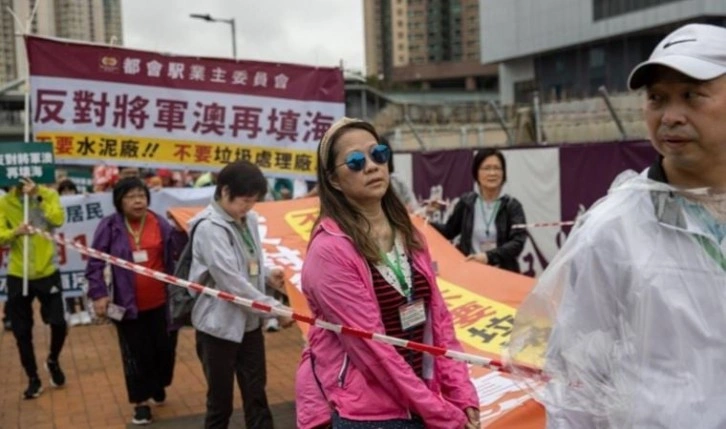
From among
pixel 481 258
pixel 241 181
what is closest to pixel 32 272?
pixel 241 181

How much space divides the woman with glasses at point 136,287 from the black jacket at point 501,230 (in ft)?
7.00

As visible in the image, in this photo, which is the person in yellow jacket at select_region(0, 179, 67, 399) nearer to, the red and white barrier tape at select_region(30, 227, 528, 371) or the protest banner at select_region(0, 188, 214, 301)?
the red and white barrier tape at select_region(30, 227, 528, 371)

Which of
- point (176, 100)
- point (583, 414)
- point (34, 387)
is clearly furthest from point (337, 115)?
point (583, 414)

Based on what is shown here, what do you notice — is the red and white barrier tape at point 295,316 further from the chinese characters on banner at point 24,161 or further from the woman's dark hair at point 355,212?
the chinese characters on banner at point 24,161

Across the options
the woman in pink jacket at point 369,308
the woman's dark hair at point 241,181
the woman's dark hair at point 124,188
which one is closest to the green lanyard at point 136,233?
the woman's dark hair at point 124,188

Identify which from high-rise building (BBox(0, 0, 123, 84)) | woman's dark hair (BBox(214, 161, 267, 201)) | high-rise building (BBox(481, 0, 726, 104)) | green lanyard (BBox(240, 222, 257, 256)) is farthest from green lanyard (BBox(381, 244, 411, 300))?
high-rise building (BBox(481, 0, 726, 104))

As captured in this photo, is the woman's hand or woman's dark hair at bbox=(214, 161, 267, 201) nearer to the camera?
woman's dark hair at bbox=(214, 161, 267, 201)

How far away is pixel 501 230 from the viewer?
241 inches

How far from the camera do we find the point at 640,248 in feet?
5.82

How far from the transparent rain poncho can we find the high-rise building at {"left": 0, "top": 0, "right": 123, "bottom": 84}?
682cm

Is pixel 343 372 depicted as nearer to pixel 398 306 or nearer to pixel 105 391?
pixel 398 306

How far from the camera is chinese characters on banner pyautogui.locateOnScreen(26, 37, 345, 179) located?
7234 mm

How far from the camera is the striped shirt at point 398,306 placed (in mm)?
2748

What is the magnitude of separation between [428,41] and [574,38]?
214ft
